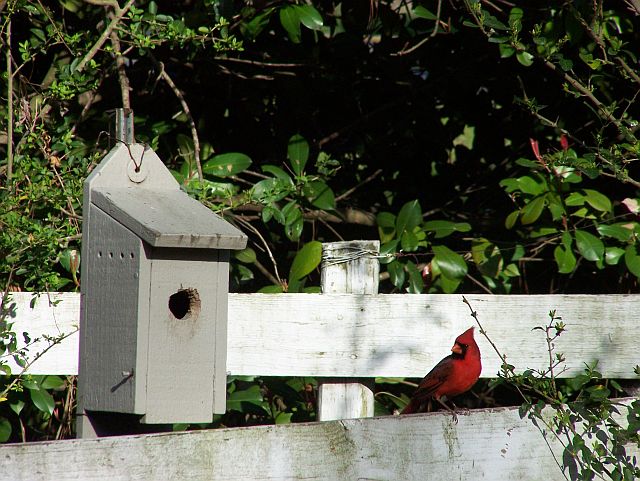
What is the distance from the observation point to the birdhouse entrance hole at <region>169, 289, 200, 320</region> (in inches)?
69.9

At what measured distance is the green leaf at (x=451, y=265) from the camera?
320cm

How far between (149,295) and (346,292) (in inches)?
38.9

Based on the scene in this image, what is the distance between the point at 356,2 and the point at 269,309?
69.2 inches

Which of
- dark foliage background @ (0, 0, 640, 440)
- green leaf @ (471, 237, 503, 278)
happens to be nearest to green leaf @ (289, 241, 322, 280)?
dark foliage background @ (0, 0, 640, 440)

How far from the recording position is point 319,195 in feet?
11.1

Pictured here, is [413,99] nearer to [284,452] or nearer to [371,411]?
[371,411]

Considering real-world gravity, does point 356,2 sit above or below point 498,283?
above

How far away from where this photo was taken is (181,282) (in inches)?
68.8

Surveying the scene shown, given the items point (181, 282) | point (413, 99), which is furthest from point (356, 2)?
point (181, 282)

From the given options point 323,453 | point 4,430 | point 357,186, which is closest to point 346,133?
point 357,186

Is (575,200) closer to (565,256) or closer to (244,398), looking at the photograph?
(565,256)

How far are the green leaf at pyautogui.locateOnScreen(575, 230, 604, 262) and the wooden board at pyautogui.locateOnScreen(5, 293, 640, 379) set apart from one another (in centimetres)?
59

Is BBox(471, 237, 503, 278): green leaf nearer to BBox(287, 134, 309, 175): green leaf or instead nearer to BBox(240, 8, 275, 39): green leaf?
BBox(287, 134, 309, 175): green leaf

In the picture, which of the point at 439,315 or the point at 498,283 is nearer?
the point at 439,315
